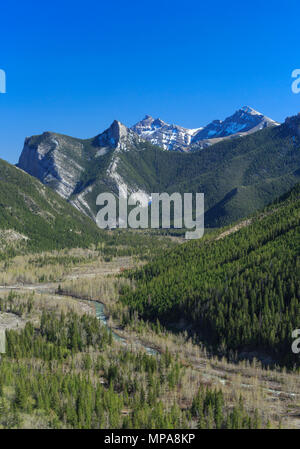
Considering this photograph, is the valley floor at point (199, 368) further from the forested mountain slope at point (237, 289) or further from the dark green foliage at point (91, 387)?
the forested mountain slope at point (237, 289)

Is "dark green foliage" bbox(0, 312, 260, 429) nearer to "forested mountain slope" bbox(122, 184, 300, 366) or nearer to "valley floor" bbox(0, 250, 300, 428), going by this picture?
"valley floor" bbox(0, 250, 300, 428)

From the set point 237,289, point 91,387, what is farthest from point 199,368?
point 237,289

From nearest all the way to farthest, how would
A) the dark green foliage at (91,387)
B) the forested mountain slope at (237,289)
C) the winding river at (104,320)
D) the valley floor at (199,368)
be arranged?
the dark green foliage at (91,387) < the valley floor at (199,368) < the forested mountain slope at (237,289) < the winding river at (104,320)

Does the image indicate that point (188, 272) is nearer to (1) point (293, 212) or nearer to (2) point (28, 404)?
(1) point (293, 212)

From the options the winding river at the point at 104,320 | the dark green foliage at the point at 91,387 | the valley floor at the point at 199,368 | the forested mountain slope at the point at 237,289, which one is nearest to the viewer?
the dark green foliage at the point at 91,387

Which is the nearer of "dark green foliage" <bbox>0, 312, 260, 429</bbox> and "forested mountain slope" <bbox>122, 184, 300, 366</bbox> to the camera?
"dark green foliage" <bbox>0, 312, 260, 429</bbox>

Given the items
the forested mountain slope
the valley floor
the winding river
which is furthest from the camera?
the winding river

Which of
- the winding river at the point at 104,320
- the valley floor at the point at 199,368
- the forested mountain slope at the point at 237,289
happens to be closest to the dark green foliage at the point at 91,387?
the valley floor at the point at 199,368

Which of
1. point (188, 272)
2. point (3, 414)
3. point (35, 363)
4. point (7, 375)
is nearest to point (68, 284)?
point (188, 272)

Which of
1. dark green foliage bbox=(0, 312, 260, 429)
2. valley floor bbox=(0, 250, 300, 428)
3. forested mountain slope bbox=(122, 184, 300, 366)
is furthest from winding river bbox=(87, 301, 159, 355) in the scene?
forested mountain slope bbox=(122, 184, 300, 366)
